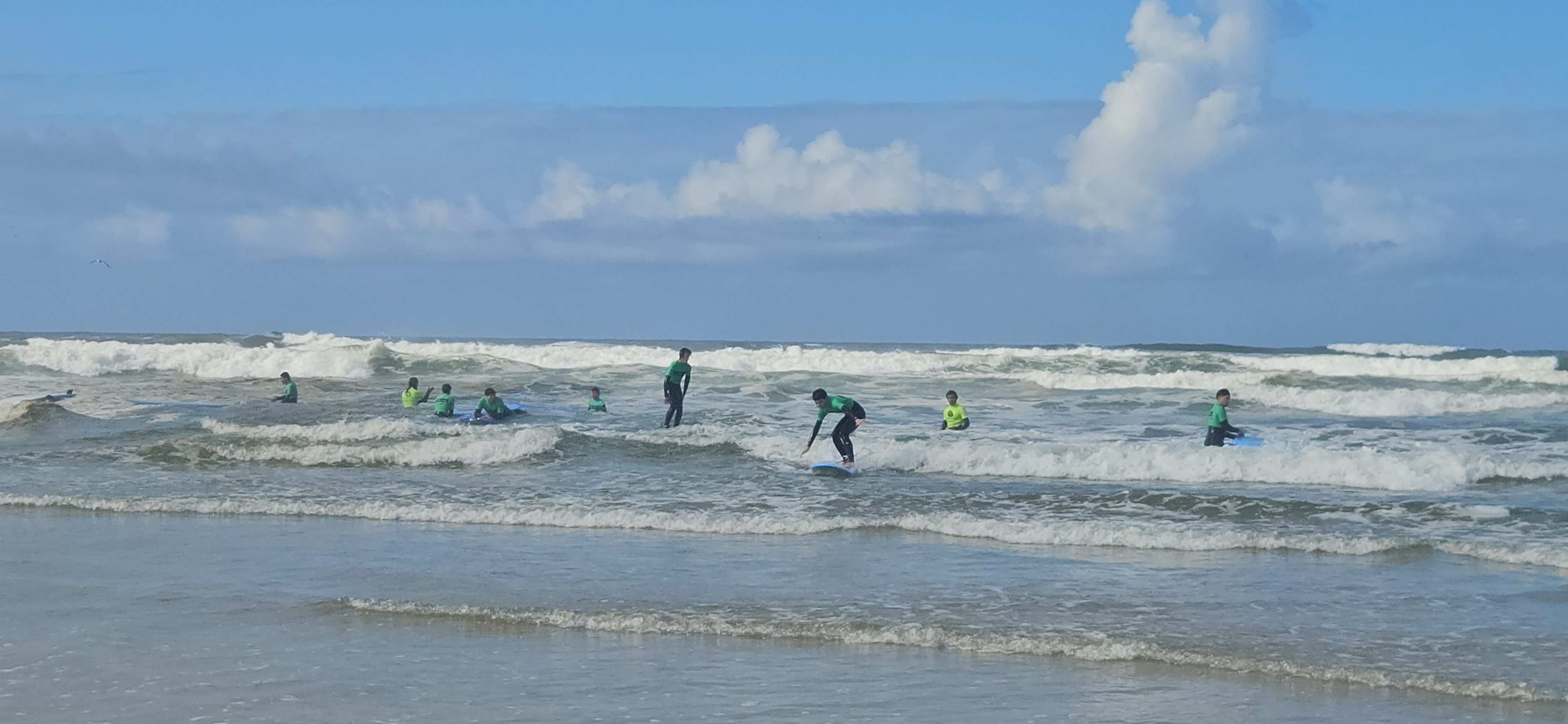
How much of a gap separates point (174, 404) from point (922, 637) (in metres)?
25.2

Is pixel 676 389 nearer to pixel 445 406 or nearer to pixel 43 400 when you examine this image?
pixel 445 406

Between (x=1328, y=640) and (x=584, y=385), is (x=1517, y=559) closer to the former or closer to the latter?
(x=1328, y=640)

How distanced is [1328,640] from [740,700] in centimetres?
381

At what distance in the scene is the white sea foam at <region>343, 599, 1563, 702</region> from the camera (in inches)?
279

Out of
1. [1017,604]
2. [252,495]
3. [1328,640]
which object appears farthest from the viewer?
[252,495]

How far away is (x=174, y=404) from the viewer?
2877cm

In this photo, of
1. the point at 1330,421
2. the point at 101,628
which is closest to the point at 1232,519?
the point at 101,628

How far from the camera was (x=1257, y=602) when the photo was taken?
9180 mm

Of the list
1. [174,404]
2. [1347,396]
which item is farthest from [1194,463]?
[174,404]

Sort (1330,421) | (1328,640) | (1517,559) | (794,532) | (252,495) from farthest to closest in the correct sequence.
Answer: (1330,421)
(252,495)
(794,532)
(1517,559)
(1328,640)

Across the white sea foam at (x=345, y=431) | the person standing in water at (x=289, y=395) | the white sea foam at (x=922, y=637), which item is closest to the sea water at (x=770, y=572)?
the white sea foam at (x=922, y=637)

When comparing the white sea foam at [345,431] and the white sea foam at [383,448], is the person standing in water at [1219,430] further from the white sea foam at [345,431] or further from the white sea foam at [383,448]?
the white sea foam at [345,431]

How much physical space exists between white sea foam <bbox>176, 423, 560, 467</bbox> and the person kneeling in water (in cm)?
644

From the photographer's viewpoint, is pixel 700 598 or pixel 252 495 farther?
pixel 252 495
